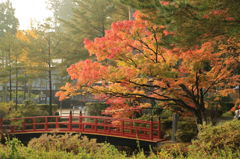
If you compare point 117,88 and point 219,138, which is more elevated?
point 117,88

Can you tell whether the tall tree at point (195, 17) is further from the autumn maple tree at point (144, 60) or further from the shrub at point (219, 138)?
the shrub at point (219, 138)

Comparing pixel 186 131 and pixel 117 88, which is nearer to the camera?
pixel 117 88

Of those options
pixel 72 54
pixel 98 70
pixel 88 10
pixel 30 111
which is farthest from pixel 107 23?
pixel 98 70

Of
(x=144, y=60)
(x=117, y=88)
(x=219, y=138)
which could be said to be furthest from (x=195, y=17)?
(x=117, y=88)

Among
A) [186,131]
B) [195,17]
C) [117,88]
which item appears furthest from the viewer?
[186,131]

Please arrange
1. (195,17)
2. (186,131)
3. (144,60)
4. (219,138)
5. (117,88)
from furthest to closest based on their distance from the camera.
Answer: (186,131) < (117,88) < (144,60) < (219,138) < (195,17)

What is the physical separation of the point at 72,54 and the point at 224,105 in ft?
48.1

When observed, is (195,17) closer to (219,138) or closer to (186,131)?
(219,138)

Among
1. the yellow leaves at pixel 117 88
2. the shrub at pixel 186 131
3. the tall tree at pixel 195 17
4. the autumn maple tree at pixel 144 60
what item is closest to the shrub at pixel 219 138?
the autumn maple tree at pixel 144 60

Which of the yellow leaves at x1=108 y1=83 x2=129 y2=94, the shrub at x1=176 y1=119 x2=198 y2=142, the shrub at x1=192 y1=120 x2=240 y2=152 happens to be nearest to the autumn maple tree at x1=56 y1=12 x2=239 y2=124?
the yellow leaves at x1=108 y1=83 x2=129 y2=94

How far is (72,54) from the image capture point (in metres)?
26.9

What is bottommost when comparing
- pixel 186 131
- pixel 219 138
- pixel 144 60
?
pixel 186 131

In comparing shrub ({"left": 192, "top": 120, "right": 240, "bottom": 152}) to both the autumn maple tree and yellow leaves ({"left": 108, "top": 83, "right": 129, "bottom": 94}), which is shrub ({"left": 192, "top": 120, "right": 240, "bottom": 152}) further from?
yellow leaves ({"left": 108, "top": 83, "right": 129, "bottom": 94})

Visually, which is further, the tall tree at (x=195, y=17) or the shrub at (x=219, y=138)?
the shrub at (x=219, y=138)
